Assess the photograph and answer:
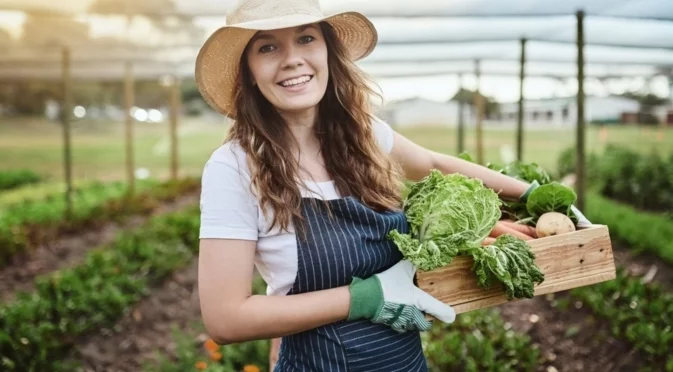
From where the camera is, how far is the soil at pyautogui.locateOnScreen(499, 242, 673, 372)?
13.6ft

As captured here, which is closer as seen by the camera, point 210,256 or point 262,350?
point 210,256

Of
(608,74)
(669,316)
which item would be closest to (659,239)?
(669,316)

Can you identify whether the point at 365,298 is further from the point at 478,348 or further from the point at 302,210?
the point at 478,348

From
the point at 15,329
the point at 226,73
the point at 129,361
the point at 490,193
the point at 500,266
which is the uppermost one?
the point at 226,73

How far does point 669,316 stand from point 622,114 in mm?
18374

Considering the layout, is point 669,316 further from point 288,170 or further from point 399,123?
point 399,123

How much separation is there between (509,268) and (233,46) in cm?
→ 102

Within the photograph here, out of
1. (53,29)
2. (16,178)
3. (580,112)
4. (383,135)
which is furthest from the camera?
(16,178)

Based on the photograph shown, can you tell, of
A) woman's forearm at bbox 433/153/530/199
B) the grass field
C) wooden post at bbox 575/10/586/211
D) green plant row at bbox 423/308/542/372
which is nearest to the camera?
woman's forearm at bbox 433/153/530/199

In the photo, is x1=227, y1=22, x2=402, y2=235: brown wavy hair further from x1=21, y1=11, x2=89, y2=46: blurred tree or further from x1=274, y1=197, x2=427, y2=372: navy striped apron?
x1=21, y1=11, x2=89, y2=46: blurred tree

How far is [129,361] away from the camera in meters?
4.43

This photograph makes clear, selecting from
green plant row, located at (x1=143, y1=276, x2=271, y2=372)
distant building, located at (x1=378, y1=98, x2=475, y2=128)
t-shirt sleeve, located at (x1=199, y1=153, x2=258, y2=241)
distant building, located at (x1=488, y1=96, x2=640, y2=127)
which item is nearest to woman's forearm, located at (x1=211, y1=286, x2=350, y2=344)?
t-shirt sleeve, located at (x1=199, y1=153, x2=258, y2=241)

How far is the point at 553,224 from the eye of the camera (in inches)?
90.0

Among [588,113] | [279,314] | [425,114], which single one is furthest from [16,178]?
[588,113]
